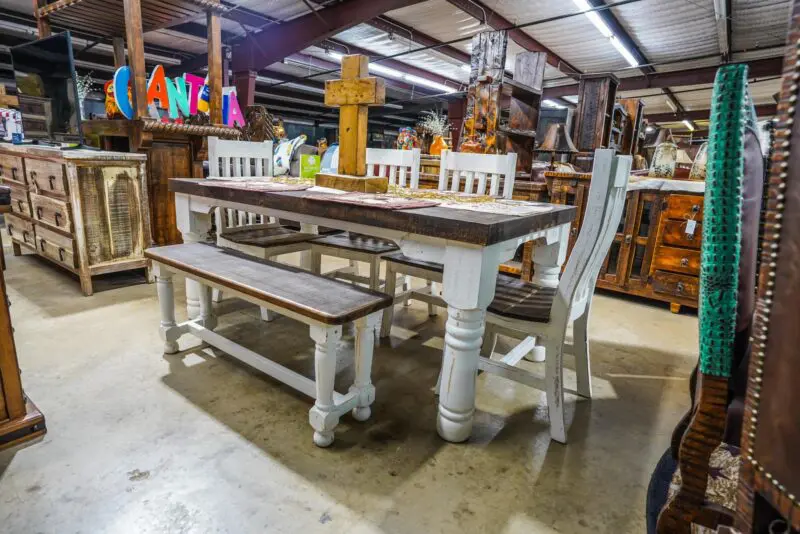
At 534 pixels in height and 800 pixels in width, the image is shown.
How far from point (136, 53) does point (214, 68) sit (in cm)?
56

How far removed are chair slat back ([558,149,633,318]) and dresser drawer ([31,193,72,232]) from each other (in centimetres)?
315

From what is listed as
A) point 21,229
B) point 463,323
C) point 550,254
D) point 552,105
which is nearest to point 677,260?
point 550,254

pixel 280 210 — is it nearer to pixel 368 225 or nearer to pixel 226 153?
pixel 368 225

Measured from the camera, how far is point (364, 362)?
1.62m

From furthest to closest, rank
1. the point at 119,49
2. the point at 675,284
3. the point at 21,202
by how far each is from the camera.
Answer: the point at 119,49
the point at 21,202
the point at 675,284

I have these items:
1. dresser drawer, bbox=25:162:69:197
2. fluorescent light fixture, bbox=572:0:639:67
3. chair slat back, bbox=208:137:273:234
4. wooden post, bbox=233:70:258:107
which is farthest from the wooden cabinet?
wooden post, bbox=233:70:258:107

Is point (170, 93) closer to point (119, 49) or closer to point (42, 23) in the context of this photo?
point (119, 49)

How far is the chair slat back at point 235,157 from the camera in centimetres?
263

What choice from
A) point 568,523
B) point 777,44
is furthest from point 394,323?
point 777,44

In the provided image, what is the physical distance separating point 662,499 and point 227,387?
169cm

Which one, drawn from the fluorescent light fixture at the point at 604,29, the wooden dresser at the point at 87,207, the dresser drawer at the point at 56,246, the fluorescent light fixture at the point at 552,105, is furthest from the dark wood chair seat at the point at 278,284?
the fluorescent light fixture at the point at 552,105

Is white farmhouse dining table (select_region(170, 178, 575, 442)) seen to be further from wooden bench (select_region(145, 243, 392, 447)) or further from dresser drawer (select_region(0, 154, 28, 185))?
dresser drawer (select_region(0, 154, 28, 185))

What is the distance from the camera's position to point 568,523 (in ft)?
4.20

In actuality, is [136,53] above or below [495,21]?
below
